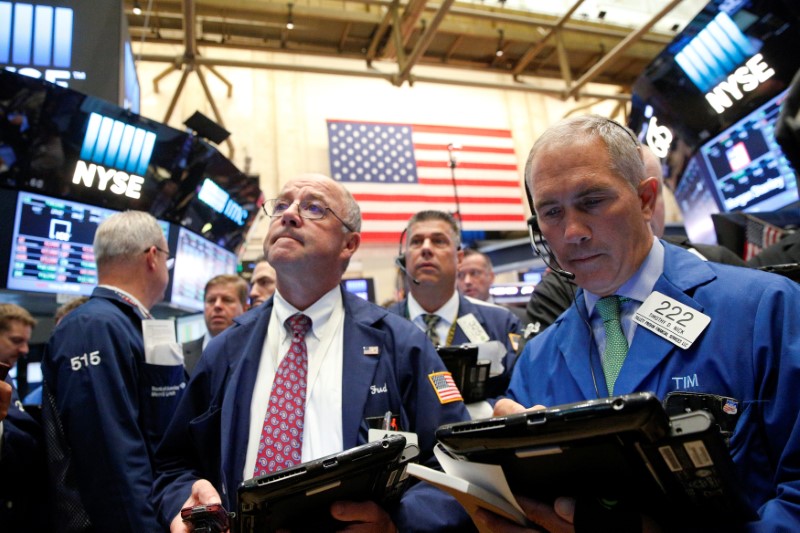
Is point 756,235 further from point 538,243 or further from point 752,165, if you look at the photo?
point 538,243

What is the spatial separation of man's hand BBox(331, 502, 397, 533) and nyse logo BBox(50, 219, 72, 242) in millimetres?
4519

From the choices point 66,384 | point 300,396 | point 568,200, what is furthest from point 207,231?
point 568,200

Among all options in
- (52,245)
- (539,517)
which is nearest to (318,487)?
(539,517)

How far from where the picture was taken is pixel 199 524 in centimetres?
142

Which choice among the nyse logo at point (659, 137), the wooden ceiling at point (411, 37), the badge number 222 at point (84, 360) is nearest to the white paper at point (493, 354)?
the badge number 222 at point (84, 360)

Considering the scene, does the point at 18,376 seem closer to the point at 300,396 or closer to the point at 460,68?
the point at 300,396

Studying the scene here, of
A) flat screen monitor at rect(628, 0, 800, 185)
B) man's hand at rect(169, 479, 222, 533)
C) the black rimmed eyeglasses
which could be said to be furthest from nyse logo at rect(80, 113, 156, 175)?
flat screen monitor at rect(628, 0, 800, 185)

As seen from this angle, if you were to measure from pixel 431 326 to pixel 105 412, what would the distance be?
1.79m

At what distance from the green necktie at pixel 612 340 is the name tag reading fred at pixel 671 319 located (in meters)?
0.10

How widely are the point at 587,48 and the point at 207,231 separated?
8435mm

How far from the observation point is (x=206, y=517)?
1419 mm

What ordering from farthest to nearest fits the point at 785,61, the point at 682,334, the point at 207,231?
the point at 207,231 < the point at 785,61 < the point at 682,334

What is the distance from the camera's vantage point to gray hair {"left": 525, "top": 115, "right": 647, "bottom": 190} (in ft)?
4.65

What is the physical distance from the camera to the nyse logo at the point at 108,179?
4.93m
